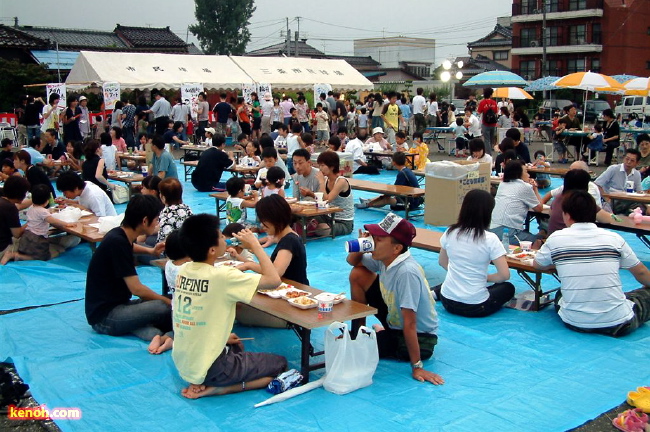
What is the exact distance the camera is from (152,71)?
22391 mm

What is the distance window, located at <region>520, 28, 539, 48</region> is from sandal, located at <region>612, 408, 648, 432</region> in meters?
44.4

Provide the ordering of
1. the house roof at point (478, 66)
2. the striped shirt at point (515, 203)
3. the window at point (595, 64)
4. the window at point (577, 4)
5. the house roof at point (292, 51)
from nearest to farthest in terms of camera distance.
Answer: the striped shirt at point (515, 203), the window at point (595, 64), the window at point (577, 4), the house roof at point (478, 66), the house roof at point (292, 51)

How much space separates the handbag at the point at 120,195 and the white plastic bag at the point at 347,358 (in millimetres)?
8235

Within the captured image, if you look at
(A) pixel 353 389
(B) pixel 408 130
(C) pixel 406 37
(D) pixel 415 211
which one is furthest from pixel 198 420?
(C) pixel 406 37

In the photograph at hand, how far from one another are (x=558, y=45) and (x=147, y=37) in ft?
89.9

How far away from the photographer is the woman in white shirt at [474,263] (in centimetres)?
510

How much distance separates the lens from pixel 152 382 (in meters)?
4.27

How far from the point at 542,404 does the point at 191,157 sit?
12694mm

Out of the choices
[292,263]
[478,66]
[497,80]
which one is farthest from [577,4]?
[292,263]

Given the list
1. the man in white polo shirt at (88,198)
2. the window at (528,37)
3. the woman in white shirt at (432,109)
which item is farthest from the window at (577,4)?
the man in white polo shirt at (88,198)

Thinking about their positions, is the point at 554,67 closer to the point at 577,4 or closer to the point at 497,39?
the point at 577,4

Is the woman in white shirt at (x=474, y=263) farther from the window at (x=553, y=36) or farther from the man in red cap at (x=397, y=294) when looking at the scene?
the window at (x=553, y=36)

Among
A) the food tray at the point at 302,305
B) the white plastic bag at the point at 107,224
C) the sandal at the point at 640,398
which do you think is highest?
the white plastic bag at the point at 107,224

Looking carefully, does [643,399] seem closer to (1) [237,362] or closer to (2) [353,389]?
(2) [353,389]
